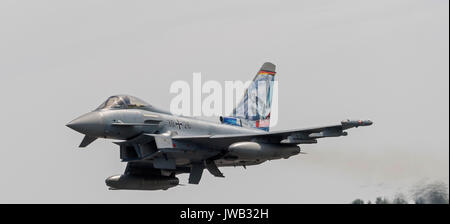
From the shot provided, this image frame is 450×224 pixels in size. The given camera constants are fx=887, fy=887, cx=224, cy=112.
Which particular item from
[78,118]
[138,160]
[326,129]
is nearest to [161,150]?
[138,160]

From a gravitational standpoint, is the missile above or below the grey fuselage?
below

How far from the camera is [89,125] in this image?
31734 millimetres

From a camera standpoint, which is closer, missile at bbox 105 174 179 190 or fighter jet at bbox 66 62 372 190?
fighter jet at bbox 66 62 372 190

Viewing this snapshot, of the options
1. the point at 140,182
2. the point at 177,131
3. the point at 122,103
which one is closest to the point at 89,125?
the point at 122,103

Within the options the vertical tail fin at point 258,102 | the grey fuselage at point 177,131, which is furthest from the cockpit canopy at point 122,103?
the vertical tail fin at point 258,102

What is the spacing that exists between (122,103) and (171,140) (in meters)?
2.28

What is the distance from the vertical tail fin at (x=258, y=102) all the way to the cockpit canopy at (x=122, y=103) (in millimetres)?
5824

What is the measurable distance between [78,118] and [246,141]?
6402mm

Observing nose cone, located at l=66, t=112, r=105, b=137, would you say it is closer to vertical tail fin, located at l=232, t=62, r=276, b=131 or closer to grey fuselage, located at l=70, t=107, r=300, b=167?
grey fuselage, located at l=70, t=107, r=300, b=167

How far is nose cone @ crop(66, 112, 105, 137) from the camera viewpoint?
3172 cm

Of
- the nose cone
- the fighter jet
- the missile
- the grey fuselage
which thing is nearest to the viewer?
the nose cone

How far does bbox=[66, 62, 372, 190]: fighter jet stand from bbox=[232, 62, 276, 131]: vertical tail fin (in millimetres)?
2379

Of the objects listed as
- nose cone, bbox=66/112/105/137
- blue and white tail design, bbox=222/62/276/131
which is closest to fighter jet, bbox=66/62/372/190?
nose cone, bbox=66/112/105/137

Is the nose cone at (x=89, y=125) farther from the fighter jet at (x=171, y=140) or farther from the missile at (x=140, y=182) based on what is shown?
the missile at (x=140, y=182)
